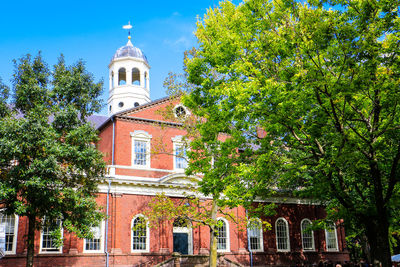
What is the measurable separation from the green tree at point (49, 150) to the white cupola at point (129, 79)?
54.3ft

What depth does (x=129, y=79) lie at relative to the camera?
116 feet

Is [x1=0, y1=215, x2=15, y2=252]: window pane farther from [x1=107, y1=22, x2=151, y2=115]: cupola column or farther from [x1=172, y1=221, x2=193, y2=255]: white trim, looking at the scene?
[x1=107, y1=22, x2=151, y2=115]: cupola column

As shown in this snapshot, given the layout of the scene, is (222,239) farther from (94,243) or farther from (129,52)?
(129,52)

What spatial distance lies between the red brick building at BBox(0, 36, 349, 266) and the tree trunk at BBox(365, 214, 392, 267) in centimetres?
729

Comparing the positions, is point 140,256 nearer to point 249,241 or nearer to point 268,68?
point 249,241

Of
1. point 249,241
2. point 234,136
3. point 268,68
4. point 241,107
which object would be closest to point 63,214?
point 234,136

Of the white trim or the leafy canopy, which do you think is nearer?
the leafy canopy

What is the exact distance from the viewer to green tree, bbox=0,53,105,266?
15.3 metres

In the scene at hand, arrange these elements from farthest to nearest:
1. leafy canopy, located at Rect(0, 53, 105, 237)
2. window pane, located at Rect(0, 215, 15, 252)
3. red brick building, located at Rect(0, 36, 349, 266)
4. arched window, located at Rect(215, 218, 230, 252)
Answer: arched window, located at Rect(215, 218, 230, 252)
red brick building, located at Rect(0, 36, 349, 266)
window pane, located at Rect(0, 215, 15, 252)
leafy canopy, located at Rect(0, 53, 105, 237)

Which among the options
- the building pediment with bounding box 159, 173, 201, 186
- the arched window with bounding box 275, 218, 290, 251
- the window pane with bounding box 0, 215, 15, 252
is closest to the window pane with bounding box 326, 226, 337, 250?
the arched window with bounding box 275, 218, 290, 251

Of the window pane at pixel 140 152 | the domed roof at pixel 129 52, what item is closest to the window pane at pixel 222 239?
the window pane at pixel 140 152

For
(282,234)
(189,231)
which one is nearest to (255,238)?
(282,234)

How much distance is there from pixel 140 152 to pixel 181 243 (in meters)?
6.43

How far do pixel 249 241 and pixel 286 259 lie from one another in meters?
3.46
